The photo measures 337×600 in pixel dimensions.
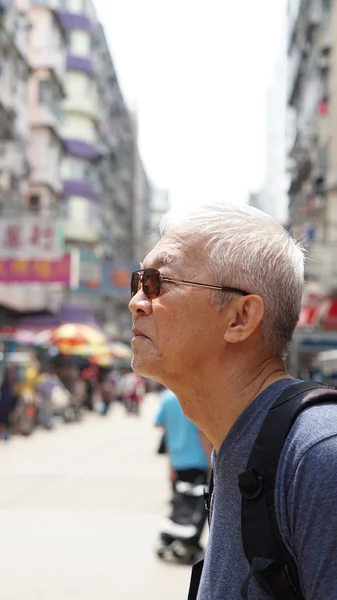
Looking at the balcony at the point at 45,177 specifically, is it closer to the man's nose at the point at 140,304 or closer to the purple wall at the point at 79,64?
the purple wall at the point at 79,64

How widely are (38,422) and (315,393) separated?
25.6 meters

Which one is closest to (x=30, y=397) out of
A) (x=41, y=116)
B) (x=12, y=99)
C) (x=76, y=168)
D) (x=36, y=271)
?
(x=36, y=271)

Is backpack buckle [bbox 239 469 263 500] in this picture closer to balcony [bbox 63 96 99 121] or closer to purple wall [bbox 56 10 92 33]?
purple wall [bbox 56 10 92 33]

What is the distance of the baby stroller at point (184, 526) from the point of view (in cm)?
870

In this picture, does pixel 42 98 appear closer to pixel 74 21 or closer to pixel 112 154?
pixel 74 21

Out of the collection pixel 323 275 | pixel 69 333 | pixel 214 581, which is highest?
pixel 214 581

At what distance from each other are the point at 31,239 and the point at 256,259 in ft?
84.9

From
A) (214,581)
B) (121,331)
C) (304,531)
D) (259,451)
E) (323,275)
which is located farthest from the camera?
(121,331)

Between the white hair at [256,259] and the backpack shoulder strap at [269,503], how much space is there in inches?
11.0

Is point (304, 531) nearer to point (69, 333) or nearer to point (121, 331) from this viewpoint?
point (69, 333)

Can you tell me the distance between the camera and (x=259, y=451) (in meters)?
1.80

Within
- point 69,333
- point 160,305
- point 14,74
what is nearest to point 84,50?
point 14,74

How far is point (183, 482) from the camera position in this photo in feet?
28.8

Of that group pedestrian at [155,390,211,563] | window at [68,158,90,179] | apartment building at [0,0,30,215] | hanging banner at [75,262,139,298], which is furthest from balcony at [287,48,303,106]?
pedestrian at [155,390,211,563]
